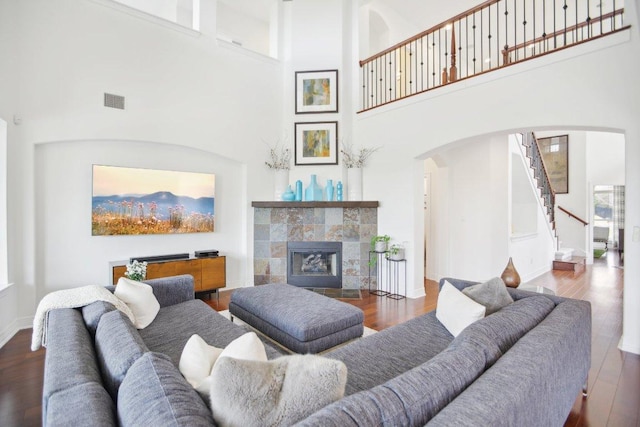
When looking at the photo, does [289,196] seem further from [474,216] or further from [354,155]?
[474,216]

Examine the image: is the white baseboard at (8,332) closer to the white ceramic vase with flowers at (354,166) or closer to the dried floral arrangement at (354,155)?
the white ceramic vase with flowers at (354,166)

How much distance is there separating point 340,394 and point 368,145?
464 centimetres

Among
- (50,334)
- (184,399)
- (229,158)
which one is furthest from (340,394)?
(229,158)

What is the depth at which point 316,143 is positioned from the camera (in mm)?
5379

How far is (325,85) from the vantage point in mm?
5355

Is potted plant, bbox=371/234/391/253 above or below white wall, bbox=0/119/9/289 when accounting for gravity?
below

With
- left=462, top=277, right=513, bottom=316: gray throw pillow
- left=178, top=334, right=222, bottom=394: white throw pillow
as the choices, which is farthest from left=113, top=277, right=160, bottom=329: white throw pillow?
left=462, top=277, right=513, bottom=316: gray throw pillow

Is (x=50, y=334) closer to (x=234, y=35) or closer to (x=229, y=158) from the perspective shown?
(x=229, y=158)

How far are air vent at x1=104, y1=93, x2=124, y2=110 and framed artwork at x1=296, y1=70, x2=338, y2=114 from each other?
261 centimetres

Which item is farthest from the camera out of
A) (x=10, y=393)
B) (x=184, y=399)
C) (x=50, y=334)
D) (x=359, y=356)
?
(x=10, y=393)

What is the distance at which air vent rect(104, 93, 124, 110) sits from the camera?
388 cm

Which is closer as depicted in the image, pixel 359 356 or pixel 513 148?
pixel 359 356

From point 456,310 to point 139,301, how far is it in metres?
2.41

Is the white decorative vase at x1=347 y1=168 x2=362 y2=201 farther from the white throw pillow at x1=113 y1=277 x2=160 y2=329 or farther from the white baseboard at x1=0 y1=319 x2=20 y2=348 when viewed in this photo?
the white baseboard at x1=0 y1=319 x2=20 y2=348
